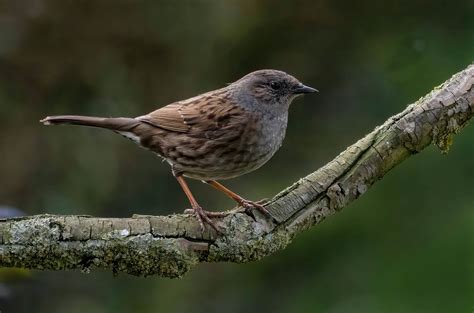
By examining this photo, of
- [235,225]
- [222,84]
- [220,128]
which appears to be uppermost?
[222,84]

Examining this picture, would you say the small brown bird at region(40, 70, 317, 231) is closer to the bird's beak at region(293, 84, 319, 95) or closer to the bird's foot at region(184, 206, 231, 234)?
the bird's beak at region(293, 84, 319, 95)

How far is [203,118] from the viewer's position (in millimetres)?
4789

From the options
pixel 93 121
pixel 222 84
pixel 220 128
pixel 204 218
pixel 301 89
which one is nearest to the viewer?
pixel 204 218

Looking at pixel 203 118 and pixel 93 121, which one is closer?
pixel 93 121

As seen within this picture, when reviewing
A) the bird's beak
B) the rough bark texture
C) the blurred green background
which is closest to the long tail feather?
the bird's beak

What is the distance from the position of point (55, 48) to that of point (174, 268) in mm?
4511

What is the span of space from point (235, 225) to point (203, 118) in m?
1.22

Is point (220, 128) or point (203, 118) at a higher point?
point (203, 118)

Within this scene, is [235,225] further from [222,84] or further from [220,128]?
[222,84]

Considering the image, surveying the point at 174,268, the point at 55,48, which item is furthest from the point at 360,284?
the point at 55,48

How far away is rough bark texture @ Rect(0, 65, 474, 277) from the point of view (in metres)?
3.23

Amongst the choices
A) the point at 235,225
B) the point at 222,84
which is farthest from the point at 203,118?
the point at 222,84

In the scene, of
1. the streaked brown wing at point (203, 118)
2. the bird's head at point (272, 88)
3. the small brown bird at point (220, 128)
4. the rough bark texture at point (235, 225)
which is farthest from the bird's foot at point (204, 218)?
the bird's head at point (272, 88)

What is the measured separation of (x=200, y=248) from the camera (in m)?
3.53
